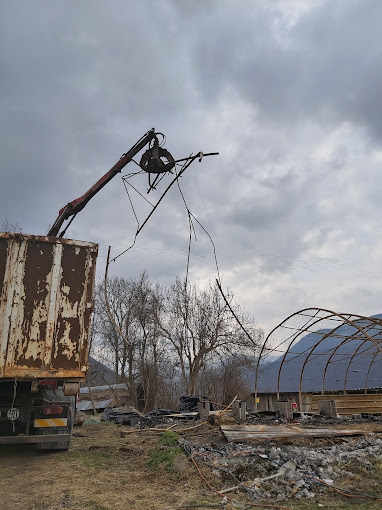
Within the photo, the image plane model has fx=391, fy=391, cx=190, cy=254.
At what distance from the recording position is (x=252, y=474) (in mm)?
5816

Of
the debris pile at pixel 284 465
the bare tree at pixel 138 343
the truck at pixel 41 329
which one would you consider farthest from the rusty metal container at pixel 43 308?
the bare tree at pixel 138 343

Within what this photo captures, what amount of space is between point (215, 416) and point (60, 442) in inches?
200

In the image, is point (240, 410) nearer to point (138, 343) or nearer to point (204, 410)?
point (204, 410)

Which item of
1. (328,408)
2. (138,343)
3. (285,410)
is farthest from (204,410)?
(138,343)

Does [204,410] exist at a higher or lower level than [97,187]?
lower

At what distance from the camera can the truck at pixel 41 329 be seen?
680cm

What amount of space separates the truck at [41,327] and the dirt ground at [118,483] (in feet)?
2.53

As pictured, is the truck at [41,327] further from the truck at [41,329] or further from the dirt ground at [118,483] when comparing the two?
the dirt ground at [118,483]

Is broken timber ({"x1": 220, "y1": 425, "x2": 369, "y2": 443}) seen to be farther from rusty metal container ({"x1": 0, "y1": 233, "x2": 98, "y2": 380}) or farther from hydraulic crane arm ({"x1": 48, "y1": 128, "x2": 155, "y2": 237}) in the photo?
hydraulic crane arm ({"x1": 48, "y1": 128, "x2": 155, "y2": 237})

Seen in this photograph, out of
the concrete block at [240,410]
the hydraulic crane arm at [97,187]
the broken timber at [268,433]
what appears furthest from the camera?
the concrete block at [240,410]

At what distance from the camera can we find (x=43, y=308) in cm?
699

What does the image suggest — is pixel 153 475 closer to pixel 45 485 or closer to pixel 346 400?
pixel 45 485

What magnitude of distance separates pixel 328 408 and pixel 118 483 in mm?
10909

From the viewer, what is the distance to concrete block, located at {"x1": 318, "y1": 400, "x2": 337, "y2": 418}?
47.1 ft
